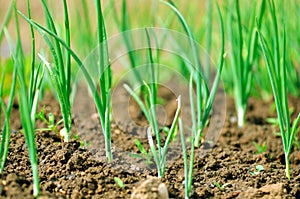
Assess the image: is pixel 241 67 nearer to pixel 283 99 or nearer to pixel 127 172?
pixel 283 99

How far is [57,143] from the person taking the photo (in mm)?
2080

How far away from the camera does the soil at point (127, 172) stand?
177 centimetres

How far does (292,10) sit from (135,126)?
4.17 feet

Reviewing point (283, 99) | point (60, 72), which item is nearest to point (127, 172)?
point (60, 72)

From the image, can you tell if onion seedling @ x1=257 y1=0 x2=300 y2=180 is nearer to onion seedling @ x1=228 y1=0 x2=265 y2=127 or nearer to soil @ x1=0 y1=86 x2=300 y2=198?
soil @ x1=0 y1=86 x2=300 y2=198

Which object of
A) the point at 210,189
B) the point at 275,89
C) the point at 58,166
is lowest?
the point at 210,189

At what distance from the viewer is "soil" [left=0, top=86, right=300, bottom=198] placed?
177 centimetres

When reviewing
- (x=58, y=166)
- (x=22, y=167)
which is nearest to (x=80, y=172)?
(x=58, y=166)

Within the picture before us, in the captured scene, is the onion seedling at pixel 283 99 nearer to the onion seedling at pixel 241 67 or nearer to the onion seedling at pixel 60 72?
the onion seedling at pixel 241 67

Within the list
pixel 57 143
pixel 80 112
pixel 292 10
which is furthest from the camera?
pixel 292 10

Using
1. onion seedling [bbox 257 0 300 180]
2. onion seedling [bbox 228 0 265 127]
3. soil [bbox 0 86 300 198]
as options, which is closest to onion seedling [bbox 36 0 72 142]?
soil [bbox 0 86 300 198]

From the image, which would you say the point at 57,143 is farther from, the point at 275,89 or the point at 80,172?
the point at 275,89

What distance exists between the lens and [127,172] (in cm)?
190

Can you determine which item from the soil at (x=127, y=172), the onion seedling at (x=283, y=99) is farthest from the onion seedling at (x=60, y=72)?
the onion seedling at (x=283, y=99)
